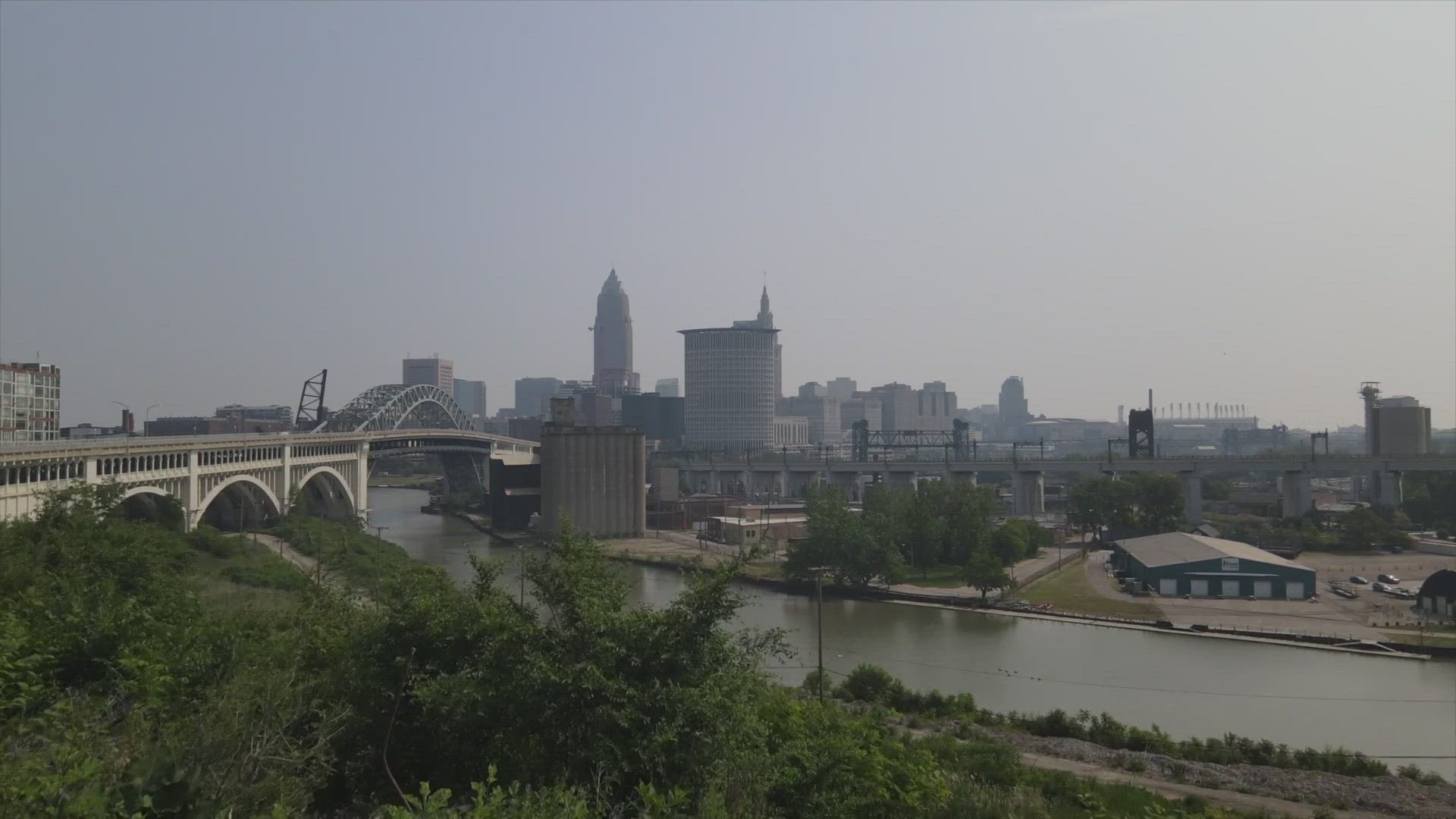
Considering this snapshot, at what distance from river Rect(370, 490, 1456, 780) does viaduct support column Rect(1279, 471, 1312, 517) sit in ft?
71.3

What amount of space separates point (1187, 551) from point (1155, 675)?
748 centimetres

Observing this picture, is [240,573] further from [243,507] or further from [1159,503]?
[1159,503]

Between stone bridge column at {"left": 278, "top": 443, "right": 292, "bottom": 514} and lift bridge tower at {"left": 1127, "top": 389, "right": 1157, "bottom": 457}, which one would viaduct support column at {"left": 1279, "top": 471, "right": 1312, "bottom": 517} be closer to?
lift bridge tower at {"left": 1127, "top": 389, "right": 1157, "bottom": 457}

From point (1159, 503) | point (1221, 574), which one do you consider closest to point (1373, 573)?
point (1221, 574)

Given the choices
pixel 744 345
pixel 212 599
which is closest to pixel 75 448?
pixel 212 599

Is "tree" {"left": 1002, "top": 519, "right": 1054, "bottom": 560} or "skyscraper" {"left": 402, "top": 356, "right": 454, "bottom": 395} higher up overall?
"skyscraper" {"left": 402, "top": 356, "right": 454, "bottom": 395}

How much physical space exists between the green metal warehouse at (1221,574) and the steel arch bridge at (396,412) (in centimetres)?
2868

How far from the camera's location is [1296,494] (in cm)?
3353

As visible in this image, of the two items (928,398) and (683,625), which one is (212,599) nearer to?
(683,625)

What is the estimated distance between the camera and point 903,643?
584 inches

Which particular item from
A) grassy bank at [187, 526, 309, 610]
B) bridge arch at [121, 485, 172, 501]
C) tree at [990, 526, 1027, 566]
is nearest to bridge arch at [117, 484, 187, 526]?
A: bridge arch at [121, 485, 172, 501]

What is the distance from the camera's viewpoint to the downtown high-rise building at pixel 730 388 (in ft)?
280

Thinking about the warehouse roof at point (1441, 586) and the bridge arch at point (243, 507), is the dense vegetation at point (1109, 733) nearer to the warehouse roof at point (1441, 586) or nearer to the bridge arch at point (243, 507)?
A: the warehouse roof at point (1441, 586)

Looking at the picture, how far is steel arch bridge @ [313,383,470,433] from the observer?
42094 millimetres
